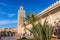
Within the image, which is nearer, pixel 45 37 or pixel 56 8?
pixel 45 37

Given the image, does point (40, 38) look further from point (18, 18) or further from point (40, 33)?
point (18, 18)

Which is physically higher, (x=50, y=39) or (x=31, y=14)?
(x=31, y=14)

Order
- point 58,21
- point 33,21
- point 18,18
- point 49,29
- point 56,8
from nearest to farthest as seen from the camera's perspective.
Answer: point 49,29 → point 33,21 → point 58,21 → point 56,8 → point 18,18

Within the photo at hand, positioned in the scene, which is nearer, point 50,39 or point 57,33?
point 50,39

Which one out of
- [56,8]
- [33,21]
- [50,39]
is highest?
[56,8]

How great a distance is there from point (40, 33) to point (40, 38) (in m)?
0.47

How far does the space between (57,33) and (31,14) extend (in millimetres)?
2590

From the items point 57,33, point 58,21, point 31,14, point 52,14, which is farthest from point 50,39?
point 52,14

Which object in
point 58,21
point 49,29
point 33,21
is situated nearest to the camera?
point 49,29

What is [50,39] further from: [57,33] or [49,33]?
[57,33]

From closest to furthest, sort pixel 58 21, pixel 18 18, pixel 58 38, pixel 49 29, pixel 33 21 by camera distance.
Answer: pixel 49 29, pixel 58 38, pixel 33 21, pixel 58 21, pixel 18 18

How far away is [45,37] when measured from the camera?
1378 centimetres

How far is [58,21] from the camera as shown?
66.7 ft

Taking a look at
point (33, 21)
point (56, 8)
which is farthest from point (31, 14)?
point (56, 8)
